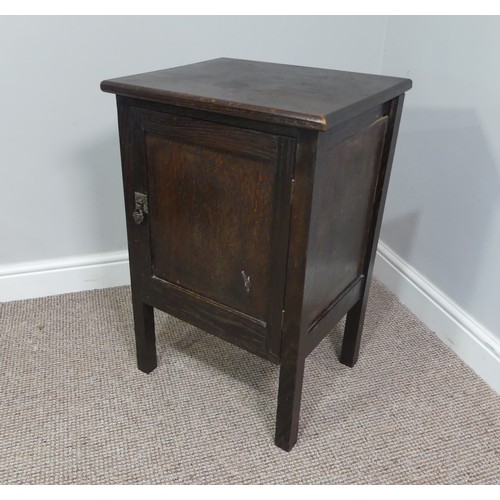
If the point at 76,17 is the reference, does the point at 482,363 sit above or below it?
below

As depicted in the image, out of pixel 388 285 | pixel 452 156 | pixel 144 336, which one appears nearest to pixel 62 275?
pixel 144 336

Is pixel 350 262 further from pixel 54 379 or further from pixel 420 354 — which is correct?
pixel 54 379

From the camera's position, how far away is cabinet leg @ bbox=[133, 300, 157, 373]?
3.94 feet

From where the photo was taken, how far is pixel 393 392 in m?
1.24

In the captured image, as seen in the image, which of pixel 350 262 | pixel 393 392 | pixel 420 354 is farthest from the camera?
pixel 420 354

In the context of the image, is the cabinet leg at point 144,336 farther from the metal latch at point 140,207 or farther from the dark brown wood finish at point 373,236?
the dark brown wood finish at point 373,236

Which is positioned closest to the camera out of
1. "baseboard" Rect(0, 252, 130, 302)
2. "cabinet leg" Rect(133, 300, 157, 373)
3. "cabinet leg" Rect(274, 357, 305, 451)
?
"cabinet leg" Rect(274, 357, 305, 451)

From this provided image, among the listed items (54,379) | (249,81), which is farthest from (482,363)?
(54,379)

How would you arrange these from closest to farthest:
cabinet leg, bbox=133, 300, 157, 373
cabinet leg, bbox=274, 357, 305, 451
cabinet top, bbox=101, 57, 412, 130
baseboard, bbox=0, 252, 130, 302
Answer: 1. cabinet top, bbox=101, 57, 412, 130
2. cabinet leg, bbox=274, 357, 305, 451
3. cabinet leg, bbox=133, 300, 157, 373
4. baseboard, bbox=0, 252, 130, 302

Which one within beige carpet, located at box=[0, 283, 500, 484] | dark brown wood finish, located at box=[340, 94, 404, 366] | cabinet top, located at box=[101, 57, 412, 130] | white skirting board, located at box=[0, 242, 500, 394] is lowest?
beige carpet, located at box=[0, 283, 500, 484]

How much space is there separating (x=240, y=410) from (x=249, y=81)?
28.3 inches

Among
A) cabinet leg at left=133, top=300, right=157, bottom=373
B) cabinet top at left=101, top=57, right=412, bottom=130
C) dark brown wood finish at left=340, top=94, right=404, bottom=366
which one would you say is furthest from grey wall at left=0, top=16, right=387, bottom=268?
dark brown wood finish at left=340, top=94, right=404, bottom=366

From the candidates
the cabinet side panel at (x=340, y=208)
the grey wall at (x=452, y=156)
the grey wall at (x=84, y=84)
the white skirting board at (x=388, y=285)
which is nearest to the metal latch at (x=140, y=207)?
the cabinet side panel at (x=340, y=208)

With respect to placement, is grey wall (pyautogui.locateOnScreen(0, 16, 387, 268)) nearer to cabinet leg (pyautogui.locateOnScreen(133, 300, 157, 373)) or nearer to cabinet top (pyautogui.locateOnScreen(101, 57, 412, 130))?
cabinet top (pyautogui.locateOnScreen(101, 57, 412, 130))
